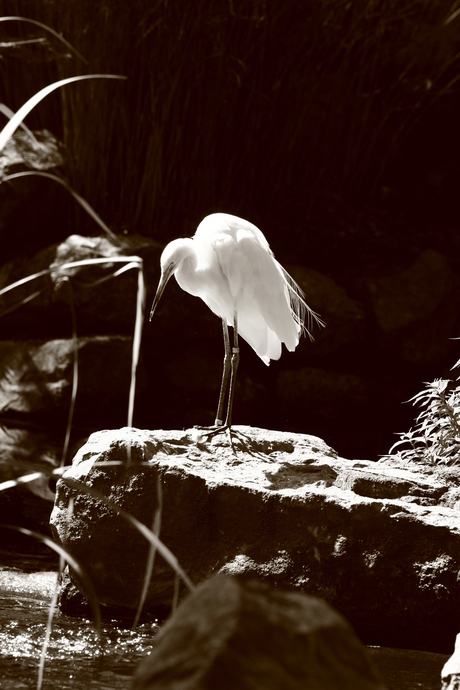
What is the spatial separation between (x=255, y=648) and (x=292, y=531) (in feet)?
6.41

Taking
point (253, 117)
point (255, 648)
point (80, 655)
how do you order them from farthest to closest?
point (253, 117), point (80, 655), point (255, 648)

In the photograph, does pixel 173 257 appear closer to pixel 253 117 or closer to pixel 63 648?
pixel 63 648

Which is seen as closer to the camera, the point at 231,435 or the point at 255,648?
the point at 255,648

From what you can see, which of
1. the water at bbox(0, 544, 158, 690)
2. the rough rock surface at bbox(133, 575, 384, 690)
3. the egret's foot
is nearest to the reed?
the egret's foot

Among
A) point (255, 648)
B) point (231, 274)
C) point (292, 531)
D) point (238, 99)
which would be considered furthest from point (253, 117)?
point (255, 648)

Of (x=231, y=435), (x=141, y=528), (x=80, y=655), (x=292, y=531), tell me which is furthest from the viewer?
(x=231, y=435)

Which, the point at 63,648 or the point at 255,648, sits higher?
the point at 255,648

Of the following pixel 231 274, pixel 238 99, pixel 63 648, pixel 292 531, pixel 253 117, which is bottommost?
pixel 63 648

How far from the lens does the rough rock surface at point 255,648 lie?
925 millimetres

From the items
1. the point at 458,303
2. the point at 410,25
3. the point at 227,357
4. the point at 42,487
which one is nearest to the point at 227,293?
the point at 227,357

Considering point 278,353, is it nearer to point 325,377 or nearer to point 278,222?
point 325,377

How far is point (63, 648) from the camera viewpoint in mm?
2576

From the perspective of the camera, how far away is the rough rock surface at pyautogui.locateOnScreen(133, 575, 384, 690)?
0.93m

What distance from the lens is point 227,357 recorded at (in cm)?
439
